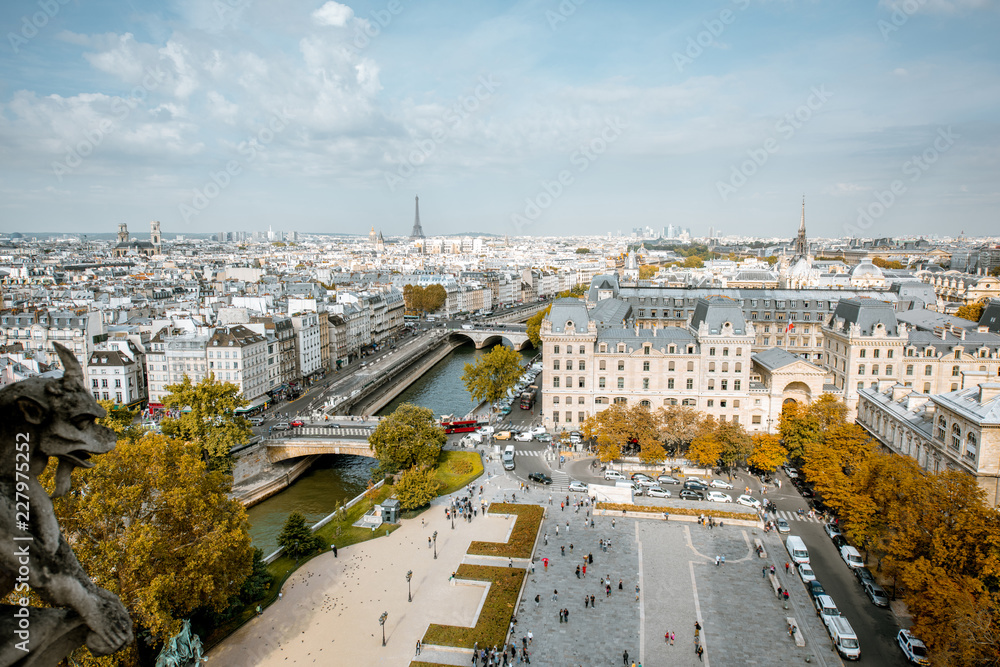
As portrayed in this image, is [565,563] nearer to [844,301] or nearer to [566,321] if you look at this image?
[566,321]

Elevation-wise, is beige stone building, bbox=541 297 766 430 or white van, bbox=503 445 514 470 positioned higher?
beige stone building, bbox=541 297 766 430

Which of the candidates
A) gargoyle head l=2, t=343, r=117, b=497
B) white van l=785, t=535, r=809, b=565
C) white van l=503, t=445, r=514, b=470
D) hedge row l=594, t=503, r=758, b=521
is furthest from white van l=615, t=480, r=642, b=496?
gargoyle head l=2, t=343, r=117, b=497

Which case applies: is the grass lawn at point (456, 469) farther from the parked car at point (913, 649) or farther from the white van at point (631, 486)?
A: the parked car at point (913, 649)

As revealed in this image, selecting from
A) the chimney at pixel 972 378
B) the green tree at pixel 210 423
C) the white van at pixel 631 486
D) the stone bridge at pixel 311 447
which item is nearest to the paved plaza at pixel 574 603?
the white van at pixel 631 486

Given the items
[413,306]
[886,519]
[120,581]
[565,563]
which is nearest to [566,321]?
[565,563]

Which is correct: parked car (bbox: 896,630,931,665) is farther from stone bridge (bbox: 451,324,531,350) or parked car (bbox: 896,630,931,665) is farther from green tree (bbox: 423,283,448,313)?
green tree (bbox: 423,283,448,313)

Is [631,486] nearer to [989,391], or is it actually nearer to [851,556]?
[851,556]
